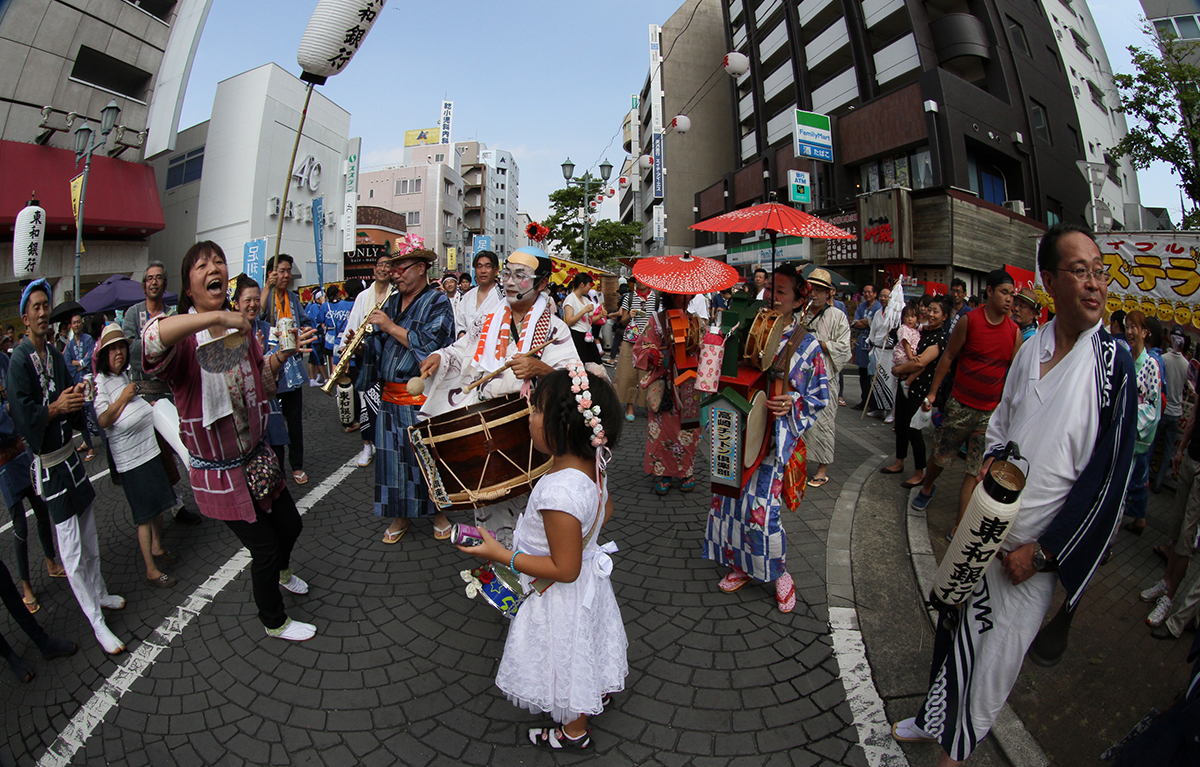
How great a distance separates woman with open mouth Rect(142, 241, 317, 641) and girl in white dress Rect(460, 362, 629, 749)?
1488mm

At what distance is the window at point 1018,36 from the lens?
20516 mm

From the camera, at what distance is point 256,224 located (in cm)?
2308

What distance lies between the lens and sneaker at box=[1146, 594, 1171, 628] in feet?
10.6

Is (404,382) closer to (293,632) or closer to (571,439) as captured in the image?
(293,632)

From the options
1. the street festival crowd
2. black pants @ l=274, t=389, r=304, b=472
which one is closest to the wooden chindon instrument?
the street festival crowd

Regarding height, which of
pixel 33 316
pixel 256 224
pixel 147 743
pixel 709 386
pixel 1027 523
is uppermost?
pixel 256 224

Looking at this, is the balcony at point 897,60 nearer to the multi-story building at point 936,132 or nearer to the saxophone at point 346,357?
the multi-story building at point 936,132

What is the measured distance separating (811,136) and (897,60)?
318 inches

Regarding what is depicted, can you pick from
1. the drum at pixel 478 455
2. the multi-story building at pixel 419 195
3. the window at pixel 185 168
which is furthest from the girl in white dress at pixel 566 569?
the multi-story building at pixel 419 195

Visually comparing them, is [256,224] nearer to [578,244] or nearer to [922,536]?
[578,244]

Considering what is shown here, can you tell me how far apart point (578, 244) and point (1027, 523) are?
30.5 m

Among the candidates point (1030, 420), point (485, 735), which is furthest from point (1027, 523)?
point (485, 735)

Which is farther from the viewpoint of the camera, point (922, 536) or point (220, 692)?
point (922, 536)

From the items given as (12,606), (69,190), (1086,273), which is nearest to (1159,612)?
Answer: (1086,273)
